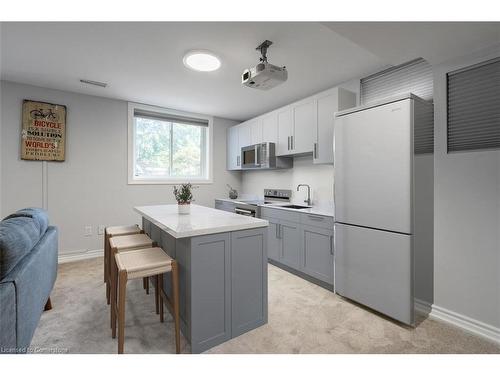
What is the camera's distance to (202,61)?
101 inches

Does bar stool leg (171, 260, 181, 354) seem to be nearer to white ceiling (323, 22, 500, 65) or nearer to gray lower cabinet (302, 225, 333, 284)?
gray lower cabinet (302, 225, 333, 284)

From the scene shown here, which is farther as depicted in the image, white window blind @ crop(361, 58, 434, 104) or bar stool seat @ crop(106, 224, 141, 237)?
bar stool seat @ crop(106, 224, 141, 237)

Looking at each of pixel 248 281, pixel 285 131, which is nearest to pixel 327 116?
pixel 285 131

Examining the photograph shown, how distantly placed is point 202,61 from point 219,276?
6.84ft

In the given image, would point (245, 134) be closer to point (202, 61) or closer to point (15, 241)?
point (202, 61)

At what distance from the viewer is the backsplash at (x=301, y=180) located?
11.3ft

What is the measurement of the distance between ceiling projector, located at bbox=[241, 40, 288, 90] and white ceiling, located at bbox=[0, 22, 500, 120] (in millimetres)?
92

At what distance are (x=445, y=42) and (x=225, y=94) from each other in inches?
99.6

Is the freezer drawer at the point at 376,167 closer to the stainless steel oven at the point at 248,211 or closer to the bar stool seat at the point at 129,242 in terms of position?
the stainless steel oven at the point at 248,211

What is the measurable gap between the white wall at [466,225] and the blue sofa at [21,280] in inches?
115

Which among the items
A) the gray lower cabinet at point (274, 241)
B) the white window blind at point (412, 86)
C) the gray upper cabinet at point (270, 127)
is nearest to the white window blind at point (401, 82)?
the white window blind at point (412, 86)

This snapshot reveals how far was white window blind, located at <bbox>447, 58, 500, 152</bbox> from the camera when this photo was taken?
6.04ft

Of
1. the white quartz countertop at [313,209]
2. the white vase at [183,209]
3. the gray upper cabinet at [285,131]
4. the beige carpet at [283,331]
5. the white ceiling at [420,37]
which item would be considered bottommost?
the beige carpet at [283,331]

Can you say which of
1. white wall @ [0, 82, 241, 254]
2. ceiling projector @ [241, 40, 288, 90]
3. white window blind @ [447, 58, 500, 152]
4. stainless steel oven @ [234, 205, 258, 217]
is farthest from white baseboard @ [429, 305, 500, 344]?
white wall @ [0, 82, 241, 254]
